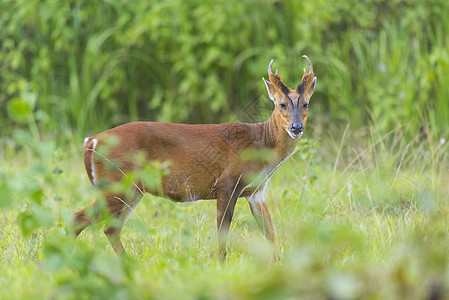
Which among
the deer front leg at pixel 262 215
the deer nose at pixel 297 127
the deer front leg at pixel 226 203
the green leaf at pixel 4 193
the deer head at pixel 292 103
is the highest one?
the green leaf at pixel 4 193

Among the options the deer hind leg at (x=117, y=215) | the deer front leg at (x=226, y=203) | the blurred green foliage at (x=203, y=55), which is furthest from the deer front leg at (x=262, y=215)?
the blurred green foliage at (x=203, y=55)

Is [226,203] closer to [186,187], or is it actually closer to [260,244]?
[186,187]

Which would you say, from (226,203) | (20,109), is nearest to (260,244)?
(20,109)

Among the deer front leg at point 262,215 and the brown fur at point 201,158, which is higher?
the brown fur at point 201,158

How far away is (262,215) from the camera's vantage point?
4.41 meters

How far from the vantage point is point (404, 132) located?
6.70m

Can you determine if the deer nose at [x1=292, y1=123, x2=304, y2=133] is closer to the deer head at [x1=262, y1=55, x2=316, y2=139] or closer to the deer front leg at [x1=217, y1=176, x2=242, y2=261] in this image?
the deer head at [x1=262, y1=55, x2=316, y2=139]

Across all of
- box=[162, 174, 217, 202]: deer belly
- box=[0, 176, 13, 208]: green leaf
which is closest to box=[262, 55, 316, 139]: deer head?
box=[162, 174, 217, 202]: deer belly

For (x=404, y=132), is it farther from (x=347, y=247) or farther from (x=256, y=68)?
(x=347, y=247)

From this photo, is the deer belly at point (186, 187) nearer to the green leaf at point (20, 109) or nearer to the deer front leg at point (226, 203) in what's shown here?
the deer front leg at point (226, 203)

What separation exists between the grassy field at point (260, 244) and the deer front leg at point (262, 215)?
0.10 meters

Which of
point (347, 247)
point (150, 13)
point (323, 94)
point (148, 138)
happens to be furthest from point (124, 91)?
point (347, 247)

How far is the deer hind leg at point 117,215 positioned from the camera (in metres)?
4.07

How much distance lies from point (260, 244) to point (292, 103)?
1798 mm
